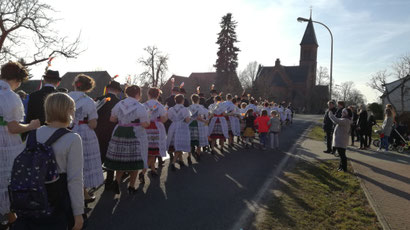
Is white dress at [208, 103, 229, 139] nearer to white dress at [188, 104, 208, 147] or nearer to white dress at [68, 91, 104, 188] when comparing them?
white dress at [188, 104, 208, 147]

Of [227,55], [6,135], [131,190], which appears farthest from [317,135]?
[227,55]

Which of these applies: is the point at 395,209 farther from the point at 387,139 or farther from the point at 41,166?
the point at 387,139

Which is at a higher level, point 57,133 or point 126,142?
point 57,133

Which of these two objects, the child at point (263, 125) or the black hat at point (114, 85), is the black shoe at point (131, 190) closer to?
the black hat at point (114, 85)

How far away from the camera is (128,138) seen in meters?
5.58

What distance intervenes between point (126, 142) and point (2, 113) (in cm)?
222

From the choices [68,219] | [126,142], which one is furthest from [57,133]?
[126,142]

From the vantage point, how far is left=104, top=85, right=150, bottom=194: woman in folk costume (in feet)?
18.3

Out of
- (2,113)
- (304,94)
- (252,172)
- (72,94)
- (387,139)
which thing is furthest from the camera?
(304,94)

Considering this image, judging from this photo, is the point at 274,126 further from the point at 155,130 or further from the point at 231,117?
the point at 155,130

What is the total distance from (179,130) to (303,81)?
81.9m

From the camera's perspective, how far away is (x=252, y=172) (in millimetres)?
8102

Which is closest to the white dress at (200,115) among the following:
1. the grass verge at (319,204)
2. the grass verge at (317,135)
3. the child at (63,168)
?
the grass verge at (319,204)

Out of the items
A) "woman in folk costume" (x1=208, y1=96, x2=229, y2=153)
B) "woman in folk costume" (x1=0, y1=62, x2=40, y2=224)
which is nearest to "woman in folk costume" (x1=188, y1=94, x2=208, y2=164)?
"woman in folk costume" (x1=208, y1=96, x2=229, y2=153)
